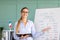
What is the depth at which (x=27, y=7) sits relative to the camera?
3939 millimetres

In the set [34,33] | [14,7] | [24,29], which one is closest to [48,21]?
[34,33]

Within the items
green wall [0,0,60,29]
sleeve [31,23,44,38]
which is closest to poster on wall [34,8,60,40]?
sleeve [31,23,44,38]

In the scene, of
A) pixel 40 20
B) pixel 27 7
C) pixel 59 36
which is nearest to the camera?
pixel 59 36

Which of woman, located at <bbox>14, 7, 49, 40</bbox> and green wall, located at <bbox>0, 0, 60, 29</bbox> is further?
green wall, located at <bbox>0, 0, 60, 29</bbox>

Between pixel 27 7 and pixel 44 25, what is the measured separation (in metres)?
0.67

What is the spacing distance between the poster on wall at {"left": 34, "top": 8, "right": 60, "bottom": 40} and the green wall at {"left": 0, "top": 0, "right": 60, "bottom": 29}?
243 millimetres

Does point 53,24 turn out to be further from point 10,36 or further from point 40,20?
point 10,36

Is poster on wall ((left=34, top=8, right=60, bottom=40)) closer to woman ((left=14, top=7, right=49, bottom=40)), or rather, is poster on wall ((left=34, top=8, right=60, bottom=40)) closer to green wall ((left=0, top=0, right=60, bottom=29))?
woman ((left=14, top=7, right=49, bottom=40))

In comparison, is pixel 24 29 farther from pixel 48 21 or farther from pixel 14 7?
pixel 14 7

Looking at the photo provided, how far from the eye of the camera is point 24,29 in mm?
3547

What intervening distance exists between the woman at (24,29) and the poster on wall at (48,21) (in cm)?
11

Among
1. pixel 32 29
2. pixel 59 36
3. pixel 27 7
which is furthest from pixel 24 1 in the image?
pixel 59 36

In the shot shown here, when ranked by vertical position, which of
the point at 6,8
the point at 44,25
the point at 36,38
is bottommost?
the point at 36,38

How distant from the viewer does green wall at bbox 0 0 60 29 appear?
3945mm
